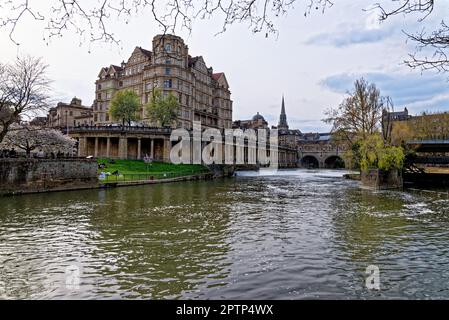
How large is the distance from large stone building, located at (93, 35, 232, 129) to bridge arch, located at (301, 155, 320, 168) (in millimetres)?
55662

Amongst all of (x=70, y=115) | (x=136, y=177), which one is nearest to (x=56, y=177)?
(x=136, y=177)

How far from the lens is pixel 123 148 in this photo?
6594 centimetres

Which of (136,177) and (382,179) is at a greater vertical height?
(136,177)

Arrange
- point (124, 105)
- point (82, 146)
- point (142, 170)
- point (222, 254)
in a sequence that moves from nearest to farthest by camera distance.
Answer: point (222, 254), point (142, 170), point (82, 146), point (124, 105)

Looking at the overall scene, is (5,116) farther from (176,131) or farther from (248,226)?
(176,131)

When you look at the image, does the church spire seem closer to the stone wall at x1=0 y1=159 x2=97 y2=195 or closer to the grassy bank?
the grassy bank

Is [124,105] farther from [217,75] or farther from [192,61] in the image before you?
[217,75]

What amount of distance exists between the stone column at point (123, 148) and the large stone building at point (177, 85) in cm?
2083

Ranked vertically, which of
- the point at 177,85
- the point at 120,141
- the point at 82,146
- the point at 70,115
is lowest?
the point at 82,146

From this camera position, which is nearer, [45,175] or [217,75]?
[45,175]

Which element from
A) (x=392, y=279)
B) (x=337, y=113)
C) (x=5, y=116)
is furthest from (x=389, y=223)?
(x=337, y=113)

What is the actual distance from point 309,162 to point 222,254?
159396 millimetres

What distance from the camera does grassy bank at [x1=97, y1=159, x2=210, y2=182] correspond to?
44.8 metres
